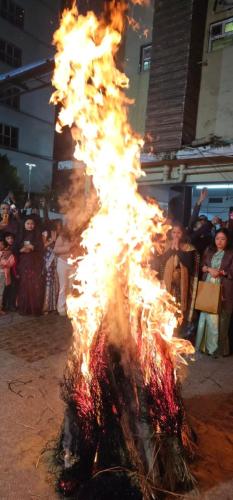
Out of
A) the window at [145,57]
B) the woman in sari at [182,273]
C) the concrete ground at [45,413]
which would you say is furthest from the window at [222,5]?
the concrete ground at [45,413]

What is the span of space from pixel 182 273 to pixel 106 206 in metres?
3.05

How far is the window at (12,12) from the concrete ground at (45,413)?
94.1ft

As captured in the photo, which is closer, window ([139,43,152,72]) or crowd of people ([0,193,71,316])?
crowd of people ([0,193,71,316])

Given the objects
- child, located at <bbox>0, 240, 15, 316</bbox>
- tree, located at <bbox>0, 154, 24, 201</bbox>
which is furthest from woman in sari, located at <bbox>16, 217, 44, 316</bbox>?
tree, located at <bbox>0, 154, 24, 201</bbox>

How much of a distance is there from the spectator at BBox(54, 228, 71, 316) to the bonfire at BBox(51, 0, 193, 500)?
3.99 metres

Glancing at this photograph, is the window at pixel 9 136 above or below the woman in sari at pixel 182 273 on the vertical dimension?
above

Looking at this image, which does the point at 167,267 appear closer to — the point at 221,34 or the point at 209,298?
the point at 209,298

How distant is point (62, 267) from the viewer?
7.61m

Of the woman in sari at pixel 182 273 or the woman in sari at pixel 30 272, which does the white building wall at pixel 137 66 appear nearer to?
the woman in sari at pixel 30 272

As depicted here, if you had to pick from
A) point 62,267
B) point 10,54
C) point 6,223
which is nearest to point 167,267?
point 62,267

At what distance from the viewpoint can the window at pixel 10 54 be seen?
26.3 metres

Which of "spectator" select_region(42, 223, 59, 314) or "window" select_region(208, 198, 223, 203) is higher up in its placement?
"window" select_region(208, 198, 223, 203)

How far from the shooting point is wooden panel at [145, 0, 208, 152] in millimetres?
10656

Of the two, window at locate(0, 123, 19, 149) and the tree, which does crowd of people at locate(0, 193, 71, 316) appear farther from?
window at locate(0, 123, 19, 149)
